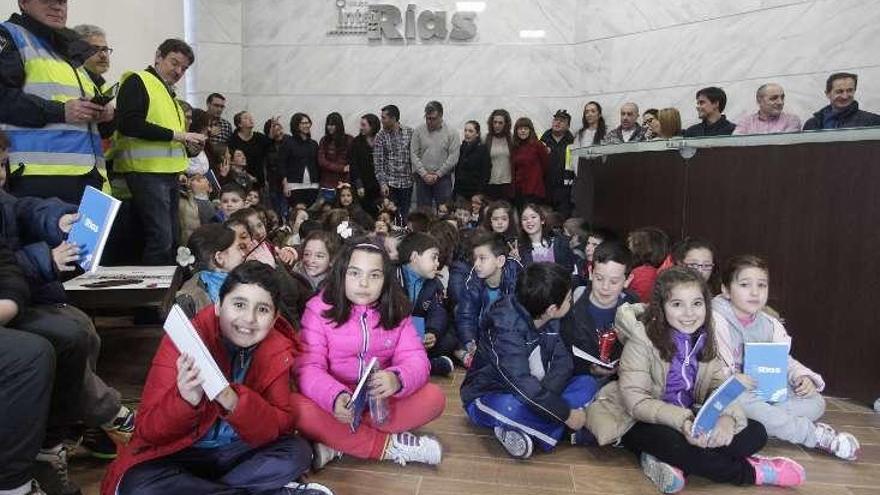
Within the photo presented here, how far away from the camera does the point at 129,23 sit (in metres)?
6.68

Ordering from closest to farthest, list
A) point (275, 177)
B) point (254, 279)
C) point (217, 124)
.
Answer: point (254, 279)
point (217, 124)
point (275, 177)

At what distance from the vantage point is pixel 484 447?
296 cm

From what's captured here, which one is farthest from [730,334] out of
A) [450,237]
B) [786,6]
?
[786,6]

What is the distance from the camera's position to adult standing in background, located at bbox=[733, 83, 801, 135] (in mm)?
5516

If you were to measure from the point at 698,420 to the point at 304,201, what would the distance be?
6.37 meters

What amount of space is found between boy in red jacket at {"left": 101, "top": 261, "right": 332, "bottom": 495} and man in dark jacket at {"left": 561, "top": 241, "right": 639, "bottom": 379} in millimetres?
1356

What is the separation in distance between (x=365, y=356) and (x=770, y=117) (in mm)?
4454

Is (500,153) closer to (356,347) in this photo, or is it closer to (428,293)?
(428,293)

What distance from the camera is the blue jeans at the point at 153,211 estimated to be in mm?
4102

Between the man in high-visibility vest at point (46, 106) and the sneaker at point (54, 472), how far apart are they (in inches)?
55.9

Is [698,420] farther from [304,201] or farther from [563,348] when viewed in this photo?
[304,201]

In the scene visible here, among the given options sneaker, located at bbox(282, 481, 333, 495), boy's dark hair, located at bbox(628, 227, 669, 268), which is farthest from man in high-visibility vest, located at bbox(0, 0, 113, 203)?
boy's dark hair, located at bbox(628, 227, 669, 268)

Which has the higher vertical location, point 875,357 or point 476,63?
point 476,63

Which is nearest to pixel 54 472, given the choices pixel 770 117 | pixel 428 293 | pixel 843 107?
pixel 428 293
